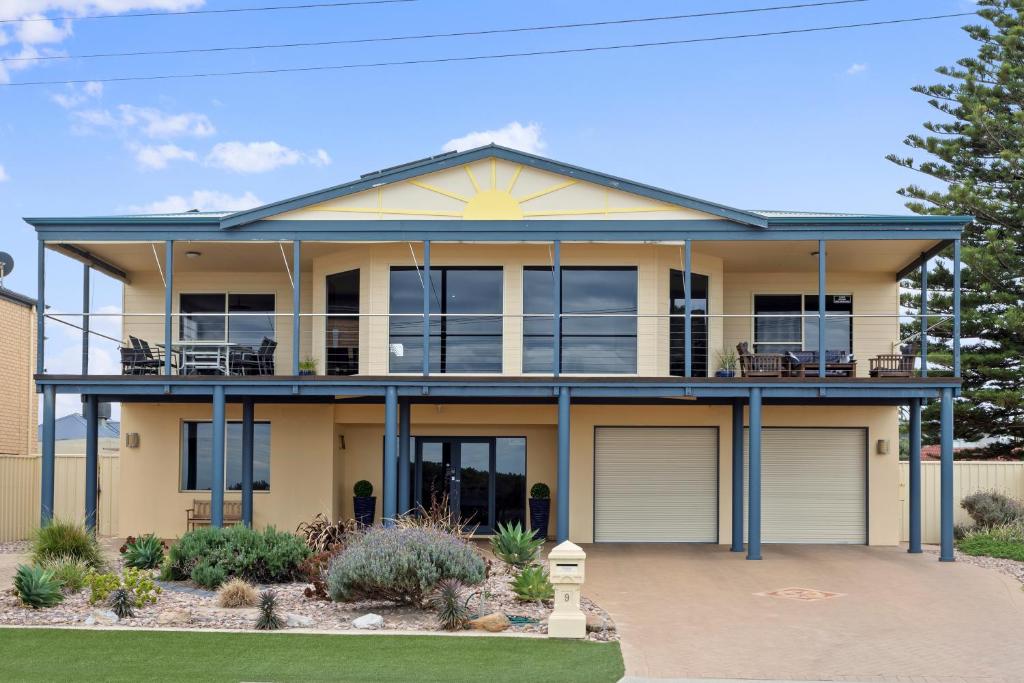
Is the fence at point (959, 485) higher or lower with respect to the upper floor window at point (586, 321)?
lower

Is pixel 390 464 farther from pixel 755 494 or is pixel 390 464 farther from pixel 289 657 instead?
pixel 289 657

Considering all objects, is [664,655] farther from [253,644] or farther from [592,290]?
[592,290]

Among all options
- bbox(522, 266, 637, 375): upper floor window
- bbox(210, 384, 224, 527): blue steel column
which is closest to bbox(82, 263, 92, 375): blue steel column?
bbox(210, 384, 224, 527): blue steel column

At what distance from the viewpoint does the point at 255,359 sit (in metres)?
19.3

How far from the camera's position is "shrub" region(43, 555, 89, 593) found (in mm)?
A: 13297

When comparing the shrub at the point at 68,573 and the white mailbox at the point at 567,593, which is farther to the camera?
the shrub at the point at 68,573

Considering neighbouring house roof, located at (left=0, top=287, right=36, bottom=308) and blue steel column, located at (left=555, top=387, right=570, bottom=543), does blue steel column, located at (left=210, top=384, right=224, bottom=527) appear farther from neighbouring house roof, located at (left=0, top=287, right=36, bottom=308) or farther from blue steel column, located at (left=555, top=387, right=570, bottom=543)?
neighbouring house roof, located at (left=0, top=287, right=36, bottom=308)

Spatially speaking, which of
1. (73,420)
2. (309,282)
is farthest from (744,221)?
(73,420)

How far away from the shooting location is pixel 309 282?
21625 mm

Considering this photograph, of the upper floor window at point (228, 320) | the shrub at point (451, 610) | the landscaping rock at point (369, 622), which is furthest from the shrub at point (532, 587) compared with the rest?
the upper floor window at point (228, 320)

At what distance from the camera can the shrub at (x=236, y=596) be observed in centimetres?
1271

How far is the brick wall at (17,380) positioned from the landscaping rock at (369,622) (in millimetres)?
16768

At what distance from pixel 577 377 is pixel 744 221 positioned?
3.66 metres

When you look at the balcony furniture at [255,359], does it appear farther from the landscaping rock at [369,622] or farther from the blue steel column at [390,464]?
the landscaping rock at [369,622]
